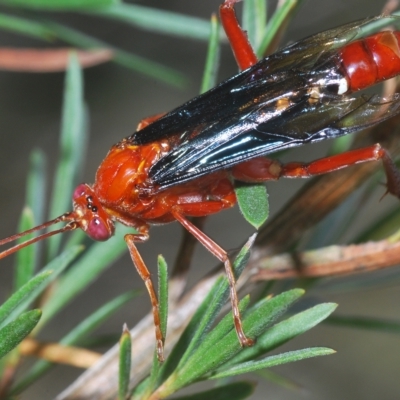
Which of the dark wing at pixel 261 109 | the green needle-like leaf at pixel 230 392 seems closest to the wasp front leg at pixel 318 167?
the dark wing at pixel 261 109

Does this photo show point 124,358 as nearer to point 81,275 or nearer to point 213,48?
point 81,275

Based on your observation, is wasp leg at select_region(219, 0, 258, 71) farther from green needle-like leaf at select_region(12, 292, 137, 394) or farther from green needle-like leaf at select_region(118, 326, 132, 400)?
green needle-like leaf at select_region(118, 326, 132, 400)

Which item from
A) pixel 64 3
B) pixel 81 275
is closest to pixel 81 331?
pixel 81 275

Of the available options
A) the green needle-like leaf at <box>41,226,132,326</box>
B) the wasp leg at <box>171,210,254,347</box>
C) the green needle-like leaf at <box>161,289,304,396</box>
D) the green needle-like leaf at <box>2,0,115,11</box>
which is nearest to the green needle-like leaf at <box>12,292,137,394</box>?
the green needle-like leaf at <box>41,226,132,326</box>

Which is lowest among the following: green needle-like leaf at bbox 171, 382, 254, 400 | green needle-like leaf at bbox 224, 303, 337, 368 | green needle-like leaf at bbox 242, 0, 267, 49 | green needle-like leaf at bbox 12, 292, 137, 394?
green needle-like leaf at bbox 171, 382, 254, 400

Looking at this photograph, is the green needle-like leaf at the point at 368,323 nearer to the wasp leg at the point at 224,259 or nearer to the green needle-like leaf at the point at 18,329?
the wasp leg at the point at 224,259

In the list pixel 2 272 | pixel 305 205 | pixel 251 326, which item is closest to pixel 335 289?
pixel 305 205

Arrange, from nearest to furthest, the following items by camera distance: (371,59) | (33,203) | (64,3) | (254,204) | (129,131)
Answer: (254,204) < (64,3) < (33,203) < (371,59) < (129,131)
